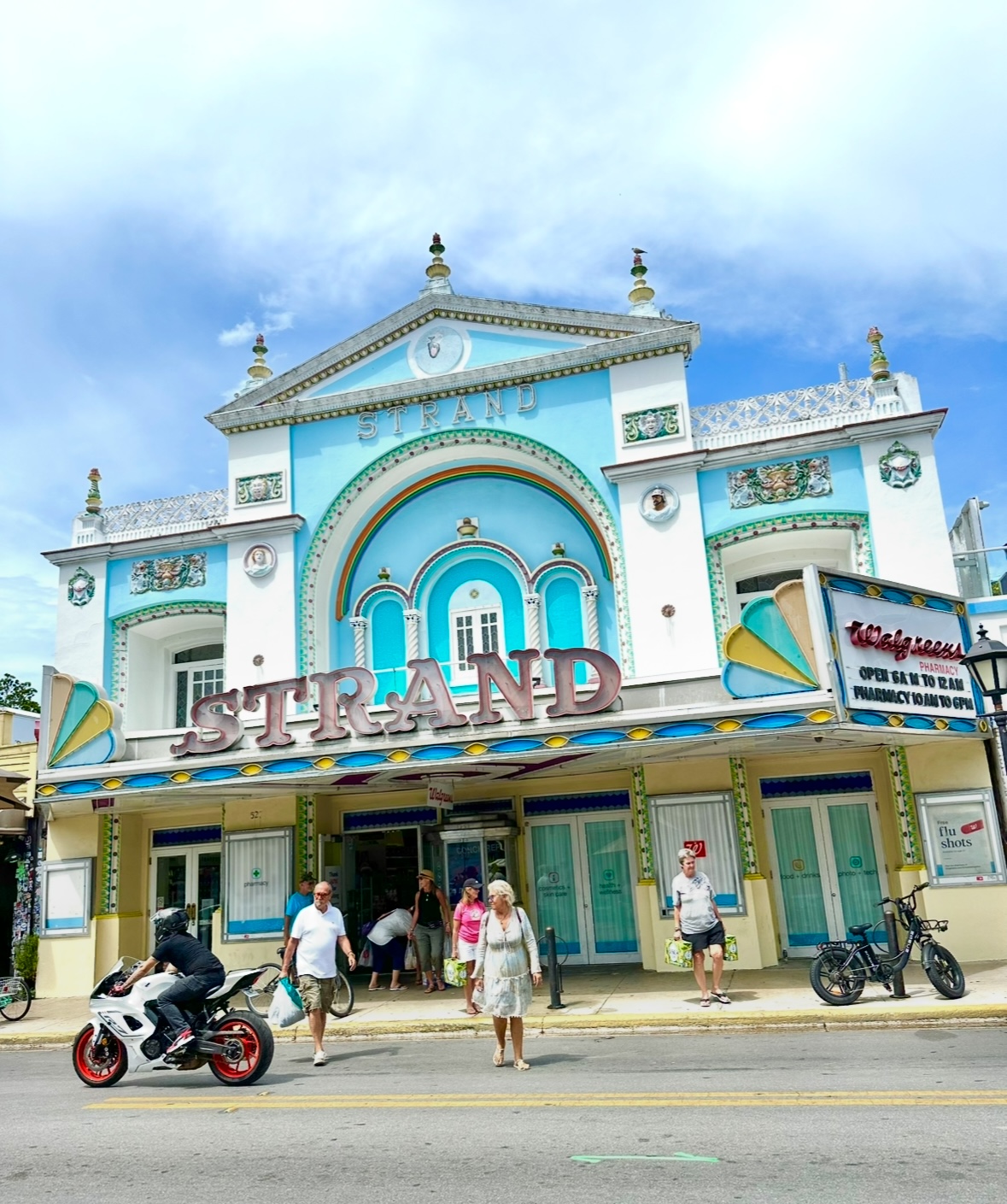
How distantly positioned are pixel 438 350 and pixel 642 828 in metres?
9.01

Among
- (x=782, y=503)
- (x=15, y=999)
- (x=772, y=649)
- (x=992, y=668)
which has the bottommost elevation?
(x=15, y=999)

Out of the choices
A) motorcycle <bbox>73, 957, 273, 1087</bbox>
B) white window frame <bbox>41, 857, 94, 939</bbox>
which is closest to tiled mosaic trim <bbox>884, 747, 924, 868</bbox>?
motorcycle <bbox>73, 957, 273, 1087</bbox>

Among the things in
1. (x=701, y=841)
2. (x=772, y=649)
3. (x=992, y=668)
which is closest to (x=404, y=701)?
(x=772, y=649)

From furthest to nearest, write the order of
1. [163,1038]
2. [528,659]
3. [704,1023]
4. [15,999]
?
1. [15,999]
2. [528,659]
3. [704,1023]
4. [163,1038]

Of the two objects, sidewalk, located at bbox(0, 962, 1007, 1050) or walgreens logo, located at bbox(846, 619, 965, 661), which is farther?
walgreens logo, located at bbox(846, 619, 965, 661)

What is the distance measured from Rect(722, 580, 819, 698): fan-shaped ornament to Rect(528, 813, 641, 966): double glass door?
4.96m

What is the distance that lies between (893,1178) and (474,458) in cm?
1436

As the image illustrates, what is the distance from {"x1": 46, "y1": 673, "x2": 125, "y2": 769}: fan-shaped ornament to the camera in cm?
1532

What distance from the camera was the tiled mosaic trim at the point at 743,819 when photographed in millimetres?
15422

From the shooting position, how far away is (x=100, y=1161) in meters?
6.80

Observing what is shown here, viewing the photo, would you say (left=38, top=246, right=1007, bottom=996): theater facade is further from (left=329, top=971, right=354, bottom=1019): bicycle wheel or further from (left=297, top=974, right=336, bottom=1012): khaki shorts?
(left=297, top=974, right=336, bottom=1012): khaki shorts

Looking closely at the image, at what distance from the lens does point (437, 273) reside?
63.3ft

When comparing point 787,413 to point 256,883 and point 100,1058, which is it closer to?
point 256,883

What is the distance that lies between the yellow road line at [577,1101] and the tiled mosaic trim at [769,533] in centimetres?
877
